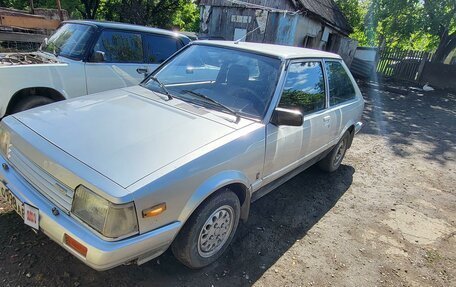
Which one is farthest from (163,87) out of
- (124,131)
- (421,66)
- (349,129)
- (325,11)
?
(421,66)

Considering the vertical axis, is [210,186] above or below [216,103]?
below

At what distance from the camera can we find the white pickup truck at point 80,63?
4.25 metres

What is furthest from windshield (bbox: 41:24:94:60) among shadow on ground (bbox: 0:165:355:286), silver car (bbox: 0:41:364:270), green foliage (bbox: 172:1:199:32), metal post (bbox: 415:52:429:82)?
green foliage (bbox: 172:1:199:32)

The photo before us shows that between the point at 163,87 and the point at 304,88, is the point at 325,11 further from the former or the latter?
the point at 163,87

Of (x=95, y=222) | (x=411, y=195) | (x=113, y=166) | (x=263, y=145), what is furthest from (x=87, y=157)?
(x=411, y=195)

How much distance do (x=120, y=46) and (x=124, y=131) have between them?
3.32 metres

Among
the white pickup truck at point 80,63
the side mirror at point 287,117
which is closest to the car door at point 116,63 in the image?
the white pickup truck at point 80,63

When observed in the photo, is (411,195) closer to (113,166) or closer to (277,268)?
(277,268)

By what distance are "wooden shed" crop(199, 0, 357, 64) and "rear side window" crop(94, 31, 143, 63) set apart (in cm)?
772

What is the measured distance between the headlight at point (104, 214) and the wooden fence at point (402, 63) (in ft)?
60.6

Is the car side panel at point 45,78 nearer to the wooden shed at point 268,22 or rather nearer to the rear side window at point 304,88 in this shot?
the rear side window at point 304,88

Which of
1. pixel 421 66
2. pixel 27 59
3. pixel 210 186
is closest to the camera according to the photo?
pixel 210 186

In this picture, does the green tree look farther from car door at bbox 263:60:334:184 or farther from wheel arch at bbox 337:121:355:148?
car door at bbox 263:60:334:184

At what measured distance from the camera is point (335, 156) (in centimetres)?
461
